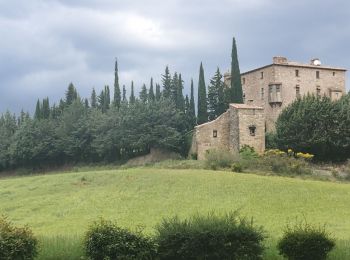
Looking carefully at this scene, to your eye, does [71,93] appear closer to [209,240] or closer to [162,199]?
[162,199]

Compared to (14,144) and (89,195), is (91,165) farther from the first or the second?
(89,195)

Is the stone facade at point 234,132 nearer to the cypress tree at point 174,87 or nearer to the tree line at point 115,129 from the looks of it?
the tree line at point 115,129

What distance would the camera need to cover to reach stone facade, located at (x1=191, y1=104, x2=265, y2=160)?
54.8m

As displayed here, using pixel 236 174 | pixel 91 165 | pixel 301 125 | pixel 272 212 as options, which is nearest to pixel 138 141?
pixel 91 165

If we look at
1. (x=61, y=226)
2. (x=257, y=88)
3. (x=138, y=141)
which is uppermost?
(x=257, y=88)

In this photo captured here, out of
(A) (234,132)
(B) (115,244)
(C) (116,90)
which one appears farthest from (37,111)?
(B) (115,244)

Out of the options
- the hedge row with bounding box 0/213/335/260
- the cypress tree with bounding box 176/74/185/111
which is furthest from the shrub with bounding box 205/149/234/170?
the cypress tree with bounding box 176/74/185/111

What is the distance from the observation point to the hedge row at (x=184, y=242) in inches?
552

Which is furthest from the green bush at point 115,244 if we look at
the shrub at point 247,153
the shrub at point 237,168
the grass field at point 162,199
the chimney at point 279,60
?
the chimney at point 279,60

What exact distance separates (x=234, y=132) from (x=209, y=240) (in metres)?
41.7

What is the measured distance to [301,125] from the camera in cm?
5400

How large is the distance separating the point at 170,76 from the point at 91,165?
2257cm

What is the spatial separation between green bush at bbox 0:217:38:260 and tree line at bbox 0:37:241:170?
49.3 metres

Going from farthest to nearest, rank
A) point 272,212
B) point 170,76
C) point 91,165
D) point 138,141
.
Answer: point 170,76 < point 91,165 < point 138,141 < point 272,212
